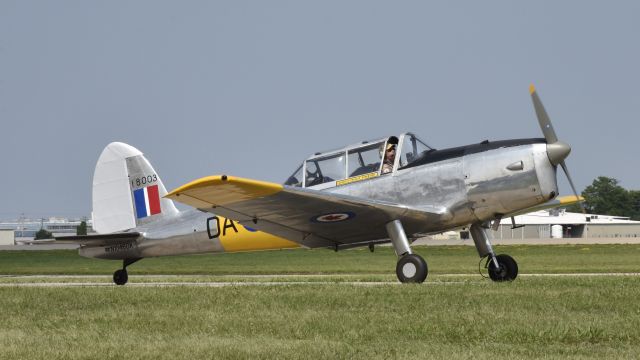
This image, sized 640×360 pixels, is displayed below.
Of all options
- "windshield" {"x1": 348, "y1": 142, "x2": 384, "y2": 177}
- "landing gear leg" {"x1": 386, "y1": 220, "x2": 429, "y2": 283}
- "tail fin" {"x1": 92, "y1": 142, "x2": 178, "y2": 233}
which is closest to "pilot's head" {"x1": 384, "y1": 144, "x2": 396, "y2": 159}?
"windshield" {"x1": 348, "y1": 142, "x2": 384, "y2": 177}

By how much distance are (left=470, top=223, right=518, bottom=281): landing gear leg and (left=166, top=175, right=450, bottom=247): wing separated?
103 centimetres

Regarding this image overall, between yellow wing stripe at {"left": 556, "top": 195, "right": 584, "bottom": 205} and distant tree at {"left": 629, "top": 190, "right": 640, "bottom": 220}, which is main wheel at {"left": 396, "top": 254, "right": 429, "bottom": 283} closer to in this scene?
yellow wing stripe at {"left": 556, "top": 195, "right": 584, "bottom": 205}

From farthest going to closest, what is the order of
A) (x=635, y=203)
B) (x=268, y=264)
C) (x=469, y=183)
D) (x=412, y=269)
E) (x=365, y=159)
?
(x=635, y=203) → (x=268, y=264) → (x=365, y=159) → (x=469, y=183) → (x=412, y=269)

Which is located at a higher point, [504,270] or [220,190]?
[220,190]

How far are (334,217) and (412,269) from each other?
1.55 meters

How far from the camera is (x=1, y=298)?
1184cm

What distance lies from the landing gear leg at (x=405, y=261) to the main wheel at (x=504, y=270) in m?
1.68

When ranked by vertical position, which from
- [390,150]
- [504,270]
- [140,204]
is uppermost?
[390,150]

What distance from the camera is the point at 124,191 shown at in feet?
59.3

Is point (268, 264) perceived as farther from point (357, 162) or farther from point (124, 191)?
point (357, 162)

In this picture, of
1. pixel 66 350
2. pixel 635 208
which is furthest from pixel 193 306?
pixel 635 208

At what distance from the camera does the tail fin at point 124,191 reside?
699 inches

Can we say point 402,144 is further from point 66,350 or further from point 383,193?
point 66,350

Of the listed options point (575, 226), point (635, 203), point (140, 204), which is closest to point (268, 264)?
point (140, 204)
